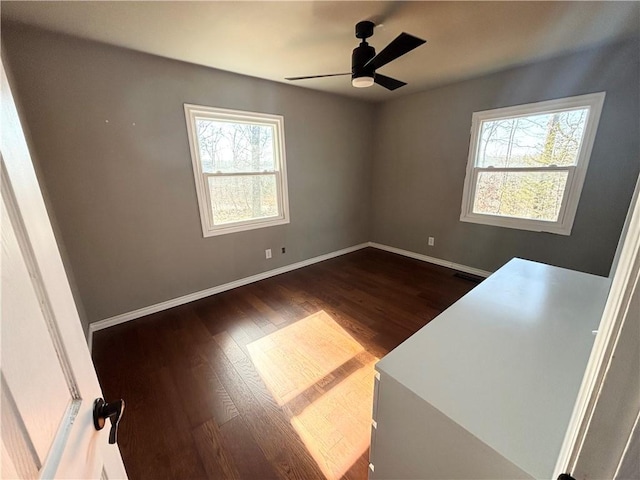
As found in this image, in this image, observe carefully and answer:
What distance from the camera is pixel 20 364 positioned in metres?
0.37

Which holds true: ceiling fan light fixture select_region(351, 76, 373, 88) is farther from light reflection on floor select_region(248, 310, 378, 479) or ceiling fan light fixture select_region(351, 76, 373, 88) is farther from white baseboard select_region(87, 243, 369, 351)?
white baseboard select_region(87, 243, 369, 351)

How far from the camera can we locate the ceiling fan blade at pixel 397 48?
1.55 metres

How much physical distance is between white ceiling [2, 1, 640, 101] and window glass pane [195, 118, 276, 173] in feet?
1.88

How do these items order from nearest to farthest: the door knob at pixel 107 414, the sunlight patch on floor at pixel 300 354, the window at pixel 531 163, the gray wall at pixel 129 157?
1. the door knob at pixel 107 414
2. the sunlight patch on floor at pixel 300 354
3. the gray wall at pixel 129 157
4. the window at pixel 531 163

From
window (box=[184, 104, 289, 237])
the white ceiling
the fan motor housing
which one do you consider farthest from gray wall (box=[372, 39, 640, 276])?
the fan motor housing

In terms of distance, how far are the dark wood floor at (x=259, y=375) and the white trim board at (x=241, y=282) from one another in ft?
0.26

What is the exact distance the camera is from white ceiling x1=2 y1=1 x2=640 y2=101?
164 centimetres

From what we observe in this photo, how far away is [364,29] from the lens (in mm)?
1833

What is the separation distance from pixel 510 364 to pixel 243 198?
9.49 feet

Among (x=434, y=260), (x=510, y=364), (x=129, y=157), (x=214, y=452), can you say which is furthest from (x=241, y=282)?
(x=510, y=364)

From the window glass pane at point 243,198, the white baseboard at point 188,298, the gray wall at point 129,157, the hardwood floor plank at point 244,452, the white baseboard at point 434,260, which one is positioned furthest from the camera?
the white baseboard at point 434,260

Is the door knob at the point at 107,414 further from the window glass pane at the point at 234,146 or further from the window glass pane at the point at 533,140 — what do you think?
the window glass pane at the point at 533,140

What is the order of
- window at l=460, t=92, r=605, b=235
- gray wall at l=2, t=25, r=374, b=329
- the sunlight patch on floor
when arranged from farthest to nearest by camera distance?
window at l=460, t=92, r=605, b=235 < gray wall at l=2, t=25, r=374, b=329 < the sunlight patch on floor

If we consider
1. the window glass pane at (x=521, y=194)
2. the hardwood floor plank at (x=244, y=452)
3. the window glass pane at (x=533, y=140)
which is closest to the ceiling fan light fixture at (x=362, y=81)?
the window glass pane at (x=533, y=140)
